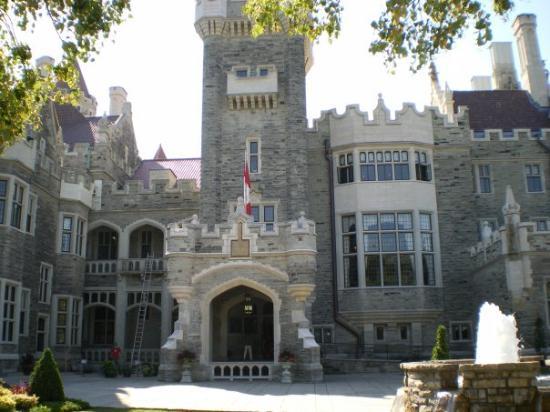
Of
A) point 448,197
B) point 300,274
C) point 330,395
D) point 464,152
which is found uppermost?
point 464,152

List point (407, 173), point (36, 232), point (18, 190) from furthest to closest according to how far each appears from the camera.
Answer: point (407, 173), point (36, 232), point (18, 190)

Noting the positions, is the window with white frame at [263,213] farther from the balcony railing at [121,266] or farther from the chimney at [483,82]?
the chimney at [483,82]

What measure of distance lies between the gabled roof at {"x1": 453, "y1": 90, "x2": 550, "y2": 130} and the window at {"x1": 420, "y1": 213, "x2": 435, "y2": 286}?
7.00m

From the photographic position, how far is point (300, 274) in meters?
20.5

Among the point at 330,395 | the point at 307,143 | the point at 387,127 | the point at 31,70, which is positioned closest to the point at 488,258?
the point at 387,127

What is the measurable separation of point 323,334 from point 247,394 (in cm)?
998

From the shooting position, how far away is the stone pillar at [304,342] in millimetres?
19734

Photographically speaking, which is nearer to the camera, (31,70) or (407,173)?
(31,70)

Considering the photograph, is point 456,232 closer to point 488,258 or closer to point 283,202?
point 488,258

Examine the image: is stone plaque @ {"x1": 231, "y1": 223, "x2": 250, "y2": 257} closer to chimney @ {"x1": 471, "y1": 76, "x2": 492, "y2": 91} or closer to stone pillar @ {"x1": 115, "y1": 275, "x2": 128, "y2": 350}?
stone pillar @ {"x1": 115, "y1": 275, "x2": 128, "y2": 350}

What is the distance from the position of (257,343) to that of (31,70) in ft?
57.7

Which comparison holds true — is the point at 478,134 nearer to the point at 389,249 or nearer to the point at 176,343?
the point at 389,249

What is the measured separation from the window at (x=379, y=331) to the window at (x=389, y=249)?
178cm

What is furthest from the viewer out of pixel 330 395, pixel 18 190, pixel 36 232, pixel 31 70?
pixel 36 232
